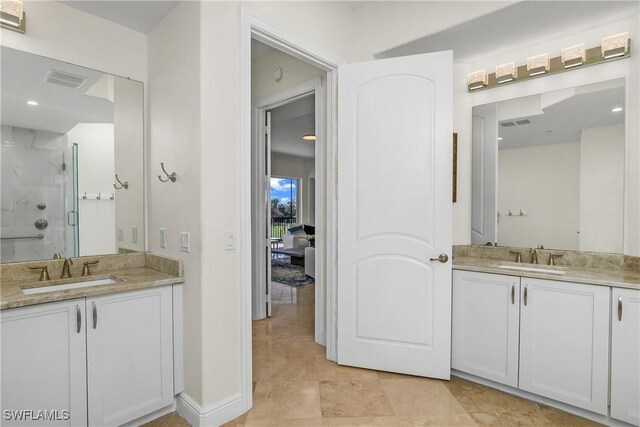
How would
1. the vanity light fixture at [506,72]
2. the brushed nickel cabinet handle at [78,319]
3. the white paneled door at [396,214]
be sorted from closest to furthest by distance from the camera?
the brushed nickel cabinet handle at [78,319], the white paneled door at [396,214], the vanity light fixture at [506,72]

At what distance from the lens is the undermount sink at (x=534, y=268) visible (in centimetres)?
217

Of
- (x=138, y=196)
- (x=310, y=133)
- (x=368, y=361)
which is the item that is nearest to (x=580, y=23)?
(x=368, y=361)

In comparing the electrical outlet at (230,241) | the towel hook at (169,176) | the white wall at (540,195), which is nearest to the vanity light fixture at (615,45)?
the white wall at (540,195)

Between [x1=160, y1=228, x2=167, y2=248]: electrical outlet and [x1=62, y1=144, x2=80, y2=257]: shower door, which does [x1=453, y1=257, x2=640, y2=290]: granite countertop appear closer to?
[x1=160, y1=228, x2=167, y2=248]: electrical outlet

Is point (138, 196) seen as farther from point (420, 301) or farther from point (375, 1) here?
point (375, 1)

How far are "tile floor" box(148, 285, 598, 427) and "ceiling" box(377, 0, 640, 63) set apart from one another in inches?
101

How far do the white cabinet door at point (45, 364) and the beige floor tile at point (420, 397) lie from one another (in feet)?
5.86

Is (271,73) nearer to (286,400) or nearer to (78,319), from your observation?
(78,319)

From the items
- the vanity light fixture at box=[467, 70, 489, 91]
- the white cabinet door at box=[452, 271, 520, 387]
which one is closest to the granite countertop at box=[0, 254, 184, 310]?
the white cabinet door at box=[452, 271, 520, 387]

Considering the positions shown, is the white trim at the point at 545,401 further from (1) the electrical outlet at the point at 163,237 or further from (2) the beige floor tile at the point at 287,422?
(1) the electrical outlet at the point at 163,237

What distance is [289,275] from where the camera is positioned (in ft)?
20.4

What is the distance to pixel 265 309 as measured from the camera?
3873 mm

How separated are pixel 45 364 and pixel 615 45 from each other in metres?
3.77

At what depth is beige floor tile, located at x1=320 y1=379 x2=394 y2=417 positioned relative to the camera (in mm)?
2061
